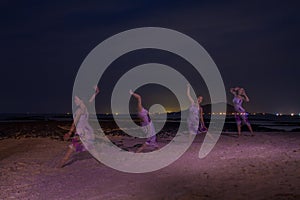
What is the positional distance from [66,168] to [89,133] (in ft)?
5.01

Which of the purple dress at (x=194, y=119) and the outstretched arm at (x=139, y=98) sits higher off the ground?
the outstretched arm at (x=139, y=98)

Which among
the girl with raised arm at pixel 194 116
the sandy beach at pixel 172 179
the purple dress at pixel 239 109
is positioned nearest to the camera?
the sandy beach at pixel 172 179

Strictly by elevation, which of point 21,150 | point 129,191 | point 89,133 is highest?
point 89,133

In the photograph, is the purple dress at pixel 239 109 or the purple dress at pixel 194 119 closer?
the purple dress at pixel 194 119

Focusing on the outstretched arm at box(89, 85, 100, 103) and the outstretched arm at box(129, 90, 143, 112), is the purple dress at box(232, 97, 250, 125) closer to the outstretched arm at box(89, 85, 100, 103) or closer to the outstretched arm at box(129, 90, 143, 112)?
the outstretched arm at box(129, 90, 143, 112)

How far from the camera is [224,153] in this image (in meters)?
14.9

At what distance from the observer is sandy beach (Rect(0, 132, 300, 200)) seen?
8297 mm

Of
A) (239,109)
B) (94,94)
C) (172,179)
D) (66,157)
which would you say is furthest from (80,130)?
(239,109)

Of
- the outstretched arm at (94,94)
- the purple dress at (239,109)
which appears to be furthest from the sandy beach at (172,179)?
the purple dress at (239,109)

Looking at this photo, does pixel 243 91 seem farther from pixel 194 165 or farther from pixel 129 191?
pixel 129 191

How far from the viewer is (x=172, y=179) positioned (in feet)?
33.3

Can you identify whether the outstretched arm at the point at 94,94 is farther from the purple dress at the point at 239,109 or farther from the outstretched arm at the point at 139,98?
the purple dress at the point at 239,109

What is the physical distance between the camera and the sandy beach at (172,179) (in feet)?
27.2

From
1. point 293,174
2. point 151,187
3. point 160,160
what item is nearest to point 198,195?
point 151,187
